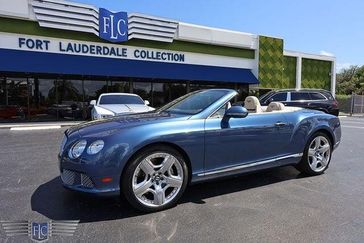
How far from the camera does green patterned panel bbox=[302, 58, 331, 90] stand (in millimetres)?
30703

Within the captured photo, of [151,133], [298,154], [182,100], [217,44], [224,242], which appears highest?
[217,44]

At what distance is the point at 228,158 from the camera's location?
4.88m

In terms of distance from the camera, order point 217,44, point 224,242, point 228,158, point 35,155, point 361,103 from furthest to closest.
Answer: point 361,103, point 217,44, point 35,155, point 228,158, point 224,242

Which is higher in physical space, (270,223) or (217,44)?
(217,44)

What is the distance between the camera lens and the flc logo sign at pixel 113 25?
20328 millimetres

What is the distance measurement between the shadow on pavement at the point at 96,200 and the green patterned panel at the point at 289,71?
24.5m

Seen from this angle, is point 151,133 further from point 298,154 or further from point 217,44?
point 217,44

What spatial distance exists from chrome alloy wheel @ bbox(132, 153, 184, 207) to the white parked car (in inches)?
287

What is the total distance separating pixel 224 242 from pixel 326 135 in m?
3.59

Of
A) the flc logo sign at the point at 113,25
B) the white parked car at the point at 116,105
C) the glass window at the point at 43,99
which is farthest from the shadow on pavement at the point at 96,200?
the flc logo sign at the point at 113,25

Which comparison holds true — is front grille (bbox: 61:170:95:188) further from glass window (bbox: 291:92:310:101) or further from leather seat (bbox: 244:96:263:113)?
glass window (bbox: 291:92:310:101)

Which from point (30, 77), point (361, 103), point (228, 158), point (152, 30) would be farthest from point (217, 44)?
point (228, 158)

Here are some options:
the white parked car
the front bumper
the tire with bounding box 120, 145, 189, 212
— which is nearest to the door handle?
the tire with bounding box 120, 145, 189, 212

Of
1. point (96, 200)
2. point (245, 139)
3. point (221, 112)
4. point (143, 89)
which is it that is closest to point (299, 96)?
point (143, 89)
